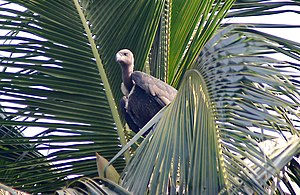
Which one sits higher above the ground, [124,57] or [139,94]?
[124,57]

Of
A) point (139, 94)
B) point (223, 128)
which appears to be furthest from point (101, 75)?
point (223, 128)

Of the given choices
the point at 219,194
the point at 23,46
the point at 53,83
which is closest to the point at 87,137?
the point at 53,83

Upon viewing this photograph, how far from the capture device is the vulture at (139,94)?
562cm

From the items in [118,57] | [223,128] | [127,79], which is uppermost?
[118,57]

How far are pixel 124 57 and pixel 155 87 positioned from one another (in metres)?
0.33

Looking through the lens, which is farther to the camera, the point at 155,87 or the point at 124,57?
the point at 155,87

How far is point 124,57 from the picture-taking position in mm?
5551

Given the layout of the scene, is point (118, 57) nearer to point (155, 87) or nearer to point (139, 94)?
point (155, 87)

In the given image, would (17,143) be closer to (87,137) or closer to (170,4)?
(87,137)

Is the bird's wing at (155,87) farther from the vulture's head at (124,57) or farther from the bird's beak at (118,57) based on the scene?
the bird's beak at (118,57)

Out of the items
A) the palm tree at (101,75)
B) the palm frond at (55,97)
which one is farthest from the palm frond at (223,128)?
the palm frond at (55,97)

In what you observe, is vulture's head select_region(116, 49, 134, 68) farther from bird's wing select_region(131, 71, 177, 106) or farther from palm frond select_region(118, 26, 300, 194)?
palm frond select_region(118, 26, 300, 194)

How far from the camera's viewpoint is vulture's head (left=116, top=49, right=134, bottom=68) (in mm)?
5312

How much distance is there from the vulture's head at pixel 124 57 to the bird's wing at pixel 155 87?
161 millimetres
